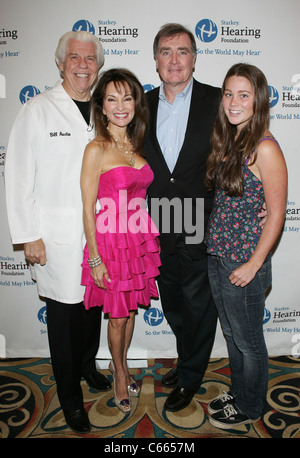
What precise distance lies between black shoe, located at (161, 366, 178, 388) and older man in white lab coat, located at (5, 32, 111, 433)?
2.09ft

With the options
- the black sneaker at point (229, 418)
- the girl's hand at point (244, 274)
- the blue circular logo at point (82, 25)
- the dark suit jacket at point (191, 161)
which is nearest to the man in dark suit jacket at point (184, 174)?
Answer: the dark suit jacket at point (191, 161)

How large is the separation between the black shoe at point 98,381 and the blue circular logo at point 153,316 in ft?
2.00

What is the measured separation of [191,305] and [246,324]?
43 cm

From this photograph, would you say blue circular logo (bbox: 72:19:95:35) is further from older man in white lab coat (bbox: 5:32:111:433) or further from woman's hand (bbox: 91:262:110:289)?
woman's hand (bbox: 91:262:110:289)

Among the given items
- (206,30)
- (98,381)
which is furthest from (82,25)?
(98,381)

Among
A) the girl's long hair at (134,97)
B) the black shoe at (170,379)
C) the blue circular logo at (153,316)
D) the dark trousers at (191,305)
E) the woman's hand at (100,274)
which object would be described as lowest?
the black shoe at (170,379)

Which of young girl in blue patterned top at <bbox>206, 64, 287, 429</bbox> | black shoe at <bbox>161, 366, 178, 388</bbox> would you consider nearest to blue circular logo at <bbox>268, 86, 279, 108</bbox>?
young girl in blue patterned top at <bbox>206, 64, 287, 429</bbox>

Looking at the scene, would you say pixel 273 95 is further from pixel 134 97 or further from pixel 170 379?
pixel 170 379

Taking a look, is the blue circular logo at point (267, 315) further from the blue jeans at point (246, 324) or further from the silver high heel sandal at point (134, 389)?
the silver high heel sandal at point (134, 389)

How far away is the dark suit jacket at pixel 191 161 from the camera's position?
2041 mm

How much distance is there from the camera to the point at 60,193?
200cm

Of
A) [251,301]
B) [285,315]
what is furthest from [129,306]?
[285,315]

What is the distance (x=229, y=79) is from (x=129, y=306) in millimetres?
1333

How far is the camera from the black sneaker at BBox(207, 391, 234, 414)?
7.38ft
